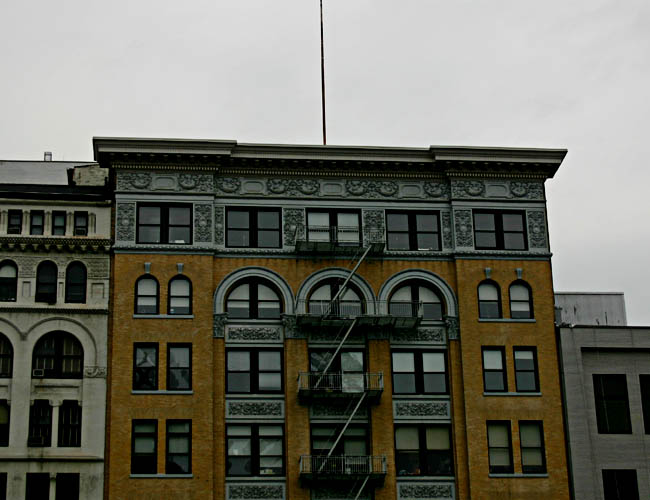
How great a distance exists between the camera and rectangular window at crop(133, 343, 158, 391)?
166 feet

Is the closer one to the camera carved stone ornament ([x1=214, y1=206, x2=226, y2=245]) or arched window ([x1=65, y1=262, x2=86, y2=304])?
arched window ([x1=65, y1=262, x2=86, y2=304])

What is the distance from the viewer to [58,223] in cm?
5269

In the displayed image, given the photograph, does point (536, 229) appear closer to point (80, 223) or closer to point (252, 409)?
point (252, 409)

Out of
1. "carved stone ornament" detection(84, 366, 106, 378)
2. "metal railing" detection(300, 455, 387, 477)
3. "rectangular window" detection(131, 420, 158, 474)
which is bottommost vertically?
"metal railing" detection(300, 455, 387, 477)

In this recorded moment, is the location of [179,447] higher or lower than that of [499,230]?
lower

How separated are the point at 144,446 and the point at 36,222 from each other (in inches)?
441

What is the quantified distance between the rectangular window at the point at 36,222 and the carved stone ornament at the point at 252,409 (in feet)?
37.5

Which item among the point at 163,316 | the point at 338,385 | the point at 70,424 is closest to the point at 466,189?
the point at 338,385

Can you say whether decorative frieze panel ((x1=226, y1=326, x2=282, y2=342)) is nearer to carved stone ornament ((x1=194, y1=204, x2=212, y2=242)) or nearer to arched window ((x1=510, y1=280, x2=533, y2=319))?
carved stone ornament ((x1=194, y1=204, x2=212, y2=242))

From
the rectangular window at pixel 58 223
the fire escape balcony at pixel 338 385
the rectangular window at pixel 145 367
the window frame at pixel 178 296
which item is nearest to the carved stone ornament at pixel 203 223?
the window frame at pixel 178 296

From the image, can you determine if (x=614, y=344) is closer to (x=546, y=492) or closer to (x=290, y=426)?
(x=546, y=492)

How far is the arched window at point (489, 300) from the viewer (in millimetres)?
53938

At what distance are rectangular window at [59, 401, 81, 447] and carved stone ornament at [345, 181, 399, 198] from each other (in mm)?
15770

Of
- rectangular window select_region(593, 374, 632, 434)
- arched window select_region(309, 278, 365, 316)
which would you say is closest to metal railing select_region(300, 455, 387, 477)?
arched window select_region(309, 278, 365, 316)
